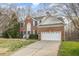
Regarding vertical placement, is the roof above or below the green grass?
above

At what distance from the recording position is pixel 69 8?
180 centimetres

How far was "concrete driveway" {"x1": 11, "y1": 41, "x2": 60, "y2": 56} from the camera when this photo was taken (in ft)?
5.77

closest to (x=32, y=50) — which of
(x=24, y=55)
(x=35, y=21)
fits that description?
(x=24, y=55)

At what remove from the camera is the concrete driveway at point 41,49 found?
1.76 meters

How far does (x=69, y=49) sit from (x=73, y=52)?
0.11 feet

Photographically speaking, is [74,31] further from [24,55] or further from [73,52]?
[24,55]

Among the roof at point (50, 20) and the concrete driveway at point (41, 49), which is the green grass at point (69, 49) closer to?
the concrete driveway at point (41, 49)

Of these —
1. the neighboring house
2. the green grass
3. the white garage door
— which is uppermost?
the neighboring house

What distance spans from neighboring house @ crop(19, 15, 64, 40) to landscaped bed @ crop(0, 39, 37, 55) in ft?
0.17

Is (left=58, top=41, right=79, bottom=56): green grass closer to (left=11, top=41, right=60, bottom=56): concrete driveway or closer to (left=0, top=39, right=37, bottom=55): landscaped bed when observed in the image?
(left=11, top=41, right=60, bottom=56): concrete driveway

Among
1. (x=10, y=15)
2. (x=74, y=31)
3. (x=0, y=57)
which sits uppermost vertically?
(x=10, y=15)

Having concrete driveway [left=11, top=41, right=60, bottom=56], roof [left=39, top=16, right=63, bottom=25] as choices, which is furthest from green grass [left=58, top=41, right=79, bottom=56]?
roof [left=39, top=16, right=63, bottom=25]

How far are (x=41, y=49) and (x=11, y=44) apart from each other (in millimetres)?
201

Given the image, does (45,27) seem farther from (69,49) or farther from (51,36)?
(69,49)
